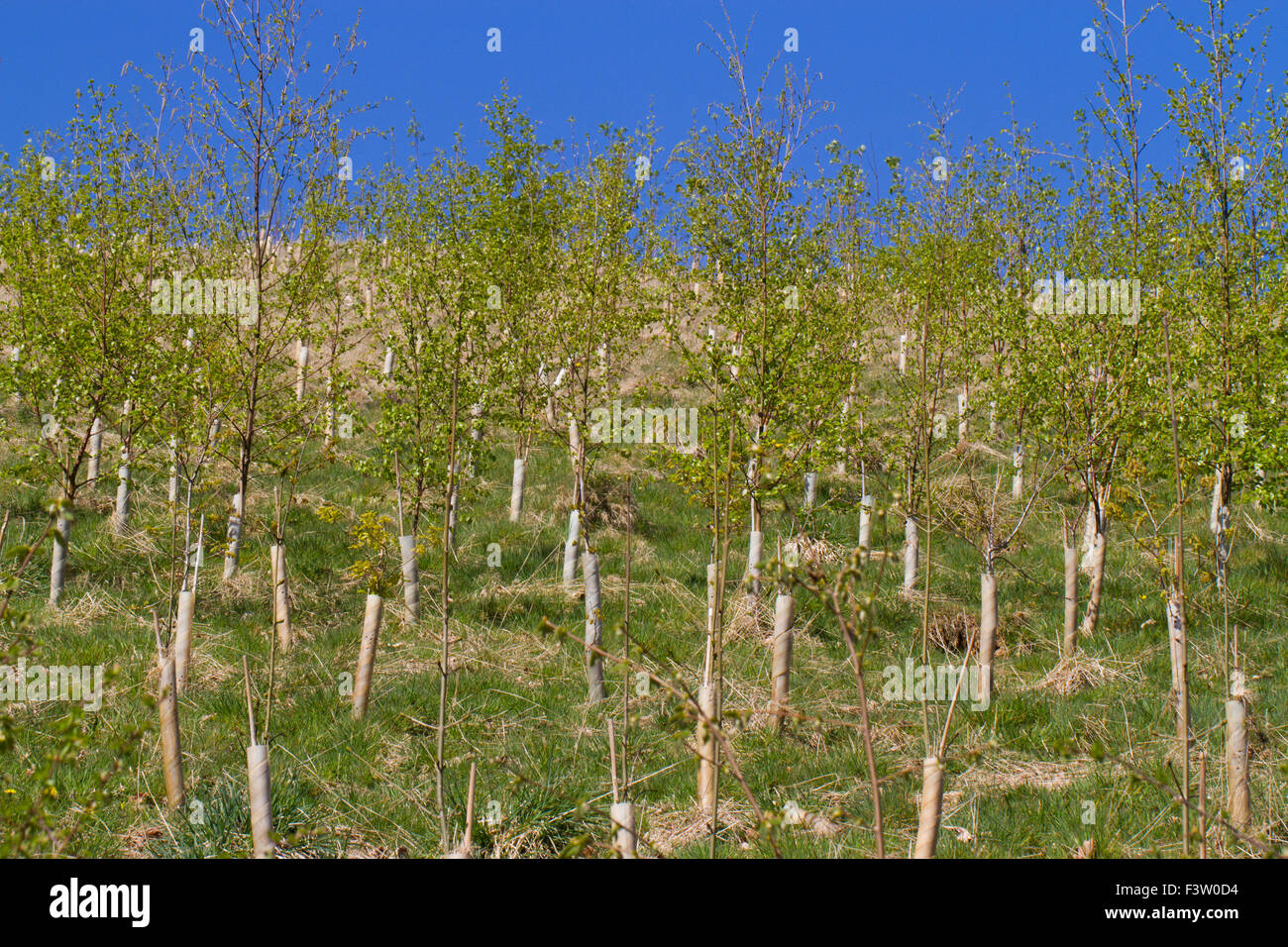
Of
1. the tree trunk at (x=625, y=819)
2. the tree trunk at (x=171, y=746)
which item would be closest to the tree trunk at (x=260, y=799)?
the tree trunk at (x=171, y=746)

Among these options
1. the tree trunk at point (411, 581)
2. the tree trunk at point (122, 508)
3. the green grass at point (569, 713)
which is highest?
the tree trunk at point (122, 508)

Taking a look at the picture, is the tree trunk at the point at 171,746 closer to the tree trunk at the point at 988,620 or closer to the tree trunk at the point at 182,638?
the tree trunk at the point at 182,638

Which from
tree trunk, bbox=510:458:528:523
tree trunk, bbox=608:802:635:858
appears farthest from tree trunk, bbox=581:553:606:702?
tree trunk, bbox=510:458:528:523

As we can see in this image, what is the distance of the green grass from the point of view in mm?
6773

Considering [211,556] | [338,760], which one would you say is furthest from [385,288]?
[338,760]

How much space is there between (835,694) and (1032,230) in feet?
44.8

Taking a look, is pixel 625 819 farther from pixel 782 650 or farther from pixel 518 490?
pixel 518 490

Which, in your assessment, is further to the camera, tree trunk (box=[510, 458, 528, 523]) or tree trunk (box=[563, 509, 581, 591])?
tree trunk (box=[510, 458, 528, 523])

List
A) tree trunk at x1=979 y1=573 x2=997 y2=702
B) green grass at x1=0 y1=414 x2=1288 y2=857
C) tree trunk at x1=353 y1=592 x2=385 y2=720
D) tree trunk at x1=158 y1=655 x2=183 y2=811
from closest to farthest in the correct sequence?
green grass at x1=0 y1=414 x2=1288 y2=857 → tree trunk at x1=158 y1=655 x2=183 y2=811 → tree trunk at x1=353 y1=592 x2=385 y2=720 → tree trunk at x1=979 y1=573 x2=997 y2=702

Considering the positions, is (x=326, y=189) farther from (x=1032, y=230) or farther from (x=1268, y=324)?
(x=1032, y=230)

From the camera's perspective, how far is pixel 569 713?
9.70 m

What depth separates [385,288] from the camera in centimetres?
1381

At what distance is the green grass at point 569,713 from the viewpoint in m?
6.77

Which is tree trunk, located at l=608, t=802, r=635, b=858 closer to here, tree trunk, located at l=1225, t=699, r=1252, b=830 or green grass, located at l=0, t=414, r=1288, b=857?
green grass, located at l=0, t=414, r=1288, b=857
